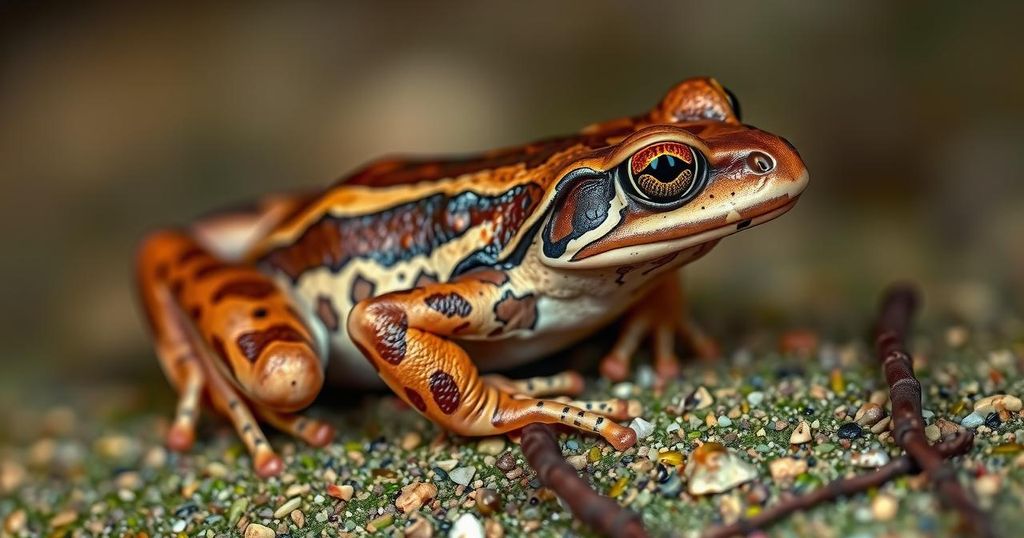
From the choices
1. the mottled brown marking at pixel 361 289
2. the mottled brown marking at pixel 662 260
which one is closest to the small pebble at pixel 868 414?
the mottled brown marking at pixel 662 260

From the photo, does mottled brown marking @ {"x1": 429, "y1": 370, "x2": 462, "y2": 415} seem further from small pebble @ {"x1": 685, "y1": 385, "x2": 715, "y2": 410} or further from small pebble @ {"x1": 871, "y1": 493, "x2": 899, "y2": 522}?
small pebble @ {"x1": 871, "y1": 493, "x2": 899, "y2": 522}

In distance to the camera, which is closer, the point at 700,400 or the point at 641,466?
the point at 641,466

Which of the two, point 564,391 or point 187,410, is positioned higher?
point 564,391

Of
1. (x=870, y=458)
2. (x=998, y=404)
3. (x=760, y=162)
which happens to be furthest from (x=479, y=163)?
(x=998, y=404)

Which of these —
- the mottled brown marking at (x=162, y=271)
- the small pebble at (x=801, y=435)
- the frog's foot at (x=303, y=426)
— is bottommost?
the frog's foot at (x=303, y=426)

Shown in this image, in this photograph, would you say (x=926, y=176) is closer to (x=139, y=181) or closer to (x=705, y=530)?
(x=705, y=530)

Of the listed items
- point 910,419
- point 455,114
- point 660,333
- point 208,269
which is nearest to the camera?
point 910,419

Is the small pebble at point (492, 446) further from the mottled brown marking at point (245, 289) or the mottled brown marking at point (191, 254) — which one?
the mottled brown marking at point (191, 254)

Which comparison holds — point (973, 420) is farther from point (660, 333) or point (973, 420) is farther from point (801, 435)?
point (660, 333)
